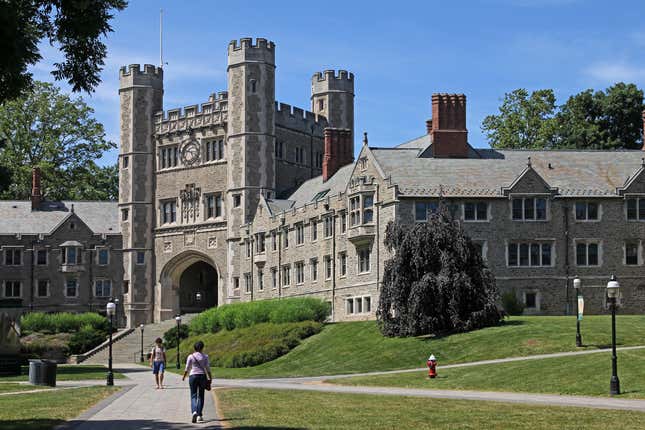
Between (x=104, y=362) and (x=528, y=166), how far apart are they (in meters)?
31.5

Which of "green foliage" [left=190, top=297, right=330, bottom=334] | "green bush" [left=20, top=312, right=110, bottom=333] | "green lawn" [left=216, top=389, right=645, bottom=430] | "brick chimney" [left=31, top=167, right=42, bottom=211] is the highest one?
"brick chimney" [left=31, top=167, right=42, bottom=211]

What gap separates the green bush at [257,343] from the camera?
194 ft

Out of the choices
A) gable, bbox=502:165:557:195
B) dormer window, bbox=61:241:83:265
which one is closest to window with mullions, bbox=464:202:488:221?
gable, bbox=502:165:557:195

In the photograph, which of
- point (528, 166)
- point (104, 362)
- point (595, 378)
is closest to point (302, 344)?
point (528, 166)

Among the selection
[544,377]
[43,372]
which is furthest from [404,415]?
[43,372]

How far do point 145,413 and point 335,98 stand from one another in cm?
7285

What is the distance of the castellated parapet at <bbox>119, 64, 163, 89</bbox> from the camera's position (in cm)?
9438

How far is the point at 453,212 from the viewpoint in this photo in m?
61.8

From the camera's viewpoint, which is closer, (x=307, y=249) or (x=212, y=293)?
(x=307, y=249)

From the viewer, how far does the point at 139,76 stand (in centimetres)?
9456

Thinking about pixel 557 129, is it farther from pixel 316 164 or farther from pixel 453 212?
pixel 453 212

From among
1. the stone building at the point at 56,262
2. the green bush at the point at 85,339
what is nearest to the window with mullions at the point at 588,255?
the green bush at the point at 85,339

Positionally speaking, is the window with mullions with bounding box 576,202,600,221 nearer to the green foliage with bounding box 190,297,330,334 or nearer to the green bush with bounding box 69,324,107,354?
the green foliage with bounding box 190,297,330,334

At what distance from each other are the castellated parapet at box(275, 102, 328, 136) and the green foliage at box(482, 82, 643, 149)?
49.6 feet
